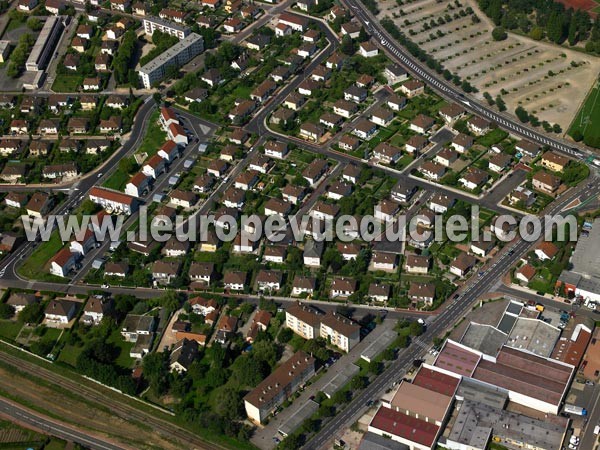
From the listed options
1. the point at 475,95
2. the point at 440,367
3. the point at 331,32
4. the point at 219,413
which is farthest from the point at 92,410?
the point at 331,32

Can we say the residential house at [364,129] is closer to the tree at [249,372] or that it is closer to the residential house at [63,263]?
the residential house at [63,263]

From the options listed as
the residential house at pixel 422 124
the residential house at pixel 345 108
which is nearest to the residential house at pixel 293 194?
the residential house at pixel 345 108

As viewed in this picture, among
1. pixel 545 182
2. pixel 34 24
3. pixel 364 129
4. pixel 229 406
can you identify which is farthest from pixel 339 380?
pixel 34 24

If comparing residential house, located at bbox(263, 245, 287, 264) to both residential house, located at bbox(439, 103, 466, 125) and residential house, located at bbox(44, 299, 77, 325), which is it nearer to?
residential house, located at bbox(44, 299, 77, 325)

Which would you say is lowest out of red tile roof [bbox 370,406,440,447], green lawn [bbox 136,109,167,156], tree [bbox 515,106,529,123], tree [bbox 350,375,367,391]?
green lawn [bbox 136,109,167,156]

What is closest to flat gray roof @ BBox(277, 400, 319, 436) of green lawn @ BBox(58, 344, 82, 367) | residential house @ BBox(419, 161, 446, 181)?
green lawn @ BBox(58, 344, 82, 367)

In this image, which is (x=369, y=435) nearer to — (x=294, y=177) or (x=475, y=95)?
(x=294, y=177)
